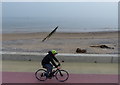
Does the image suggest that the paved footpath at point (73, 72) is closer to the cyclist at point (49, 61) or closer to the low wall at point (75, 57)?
the low wall at point (75, 57)

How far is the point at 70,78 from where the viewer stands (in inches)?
400

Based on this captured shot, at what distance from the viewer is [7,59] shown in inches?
498

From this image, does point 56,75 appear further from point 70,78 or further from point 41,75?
point 70,78

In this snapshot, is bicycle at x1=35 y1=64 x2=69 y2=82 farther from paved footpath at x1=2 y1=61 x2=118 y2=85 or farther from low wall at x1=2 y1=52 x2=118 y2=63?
low wall at x1=2 y1=52 x2=118 y2=63

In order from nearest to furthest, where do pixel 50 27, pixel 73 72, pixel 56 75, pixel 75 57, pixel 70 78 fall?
pixel 56 75, pixel 70 78, pixel 73 72, pixel 75 57, pixel 50 27

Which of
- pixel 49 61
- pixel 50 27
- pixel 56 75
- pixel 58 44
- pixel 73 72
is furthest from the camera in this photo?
pixel 50 27

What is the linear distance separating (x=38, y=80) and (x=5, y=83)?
43.9 inches

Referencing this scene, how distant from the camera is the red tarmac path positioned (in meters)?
9.76

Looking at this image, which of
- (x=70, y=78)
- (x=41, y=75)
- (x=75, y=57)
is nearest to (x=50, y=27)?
(x=75, y=57)

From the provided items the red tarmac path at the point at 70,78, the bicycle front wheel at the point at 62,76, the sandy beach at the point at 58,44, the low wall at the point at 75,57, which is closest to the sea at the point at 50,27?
the sandy beach at the point at 58,44

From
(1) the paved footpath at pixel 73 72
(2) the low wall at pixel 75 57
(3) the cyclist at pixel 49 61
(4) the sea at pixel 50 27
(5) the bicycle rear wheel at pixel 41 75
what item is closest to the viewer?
(3) the cyclist at pixel 49 61

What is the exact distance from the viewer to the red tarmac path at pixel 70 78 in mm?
9758

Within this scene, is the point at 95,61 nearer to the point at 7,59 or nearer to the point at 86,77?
the point at 86,77

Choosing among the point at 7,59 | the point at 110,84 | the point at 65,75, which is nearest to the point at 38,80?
the point at 65,75
